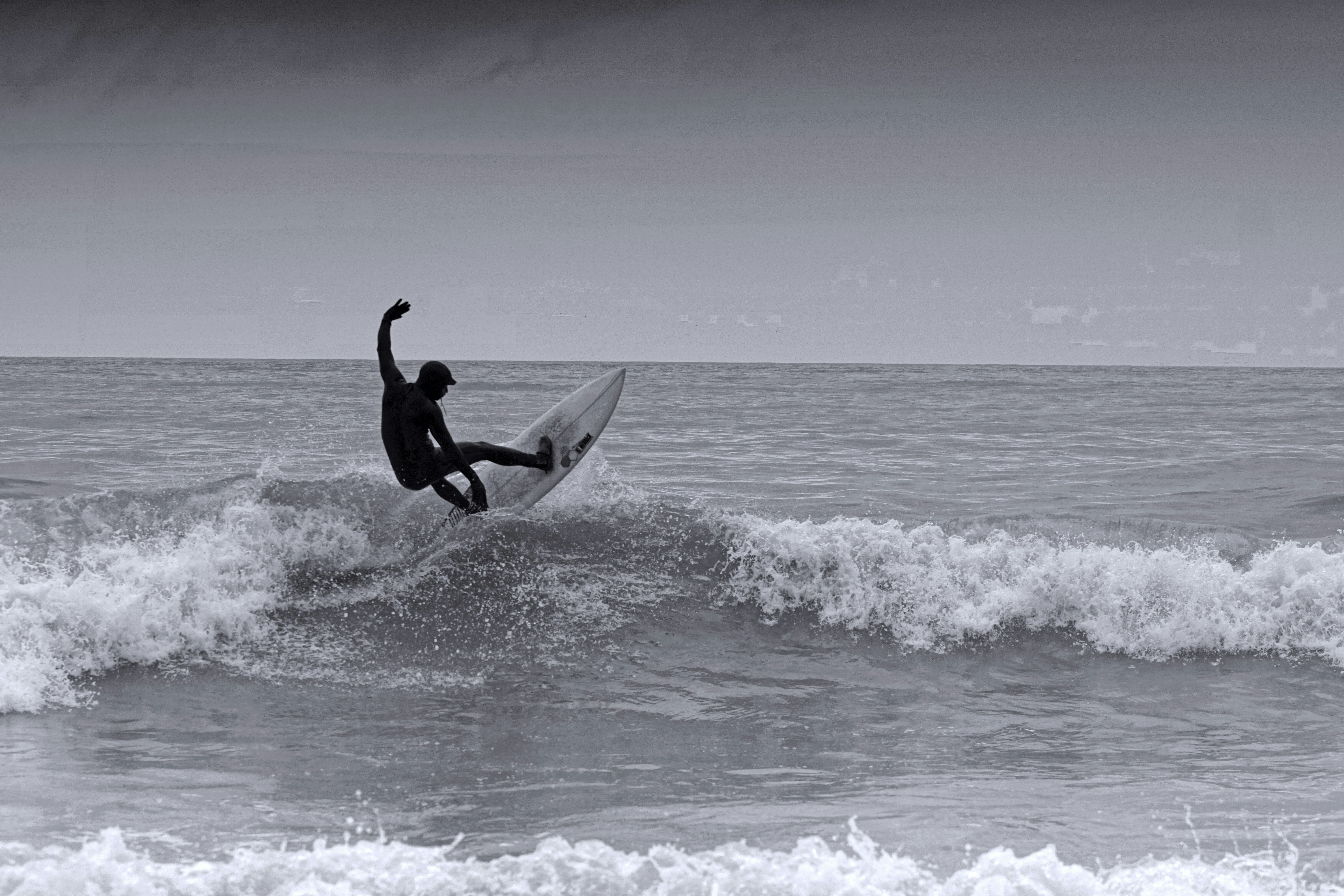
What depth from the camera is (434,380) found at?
786 cm

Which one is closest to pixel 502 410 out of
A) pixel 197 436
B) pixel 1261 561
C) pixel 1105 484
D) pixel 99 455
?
pixel 197 436

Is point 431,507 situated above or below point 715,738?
above

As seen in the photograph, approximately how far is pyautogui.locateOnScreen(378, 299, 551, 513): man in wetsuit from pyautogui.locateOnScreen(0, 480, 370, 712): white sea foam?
4.53 feet

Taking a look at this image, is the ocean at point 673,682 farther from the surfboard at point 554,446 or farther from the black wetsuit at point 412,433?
the black wetsuit at point 412,433

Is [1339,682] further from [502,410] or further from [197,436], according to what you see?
[502,410]

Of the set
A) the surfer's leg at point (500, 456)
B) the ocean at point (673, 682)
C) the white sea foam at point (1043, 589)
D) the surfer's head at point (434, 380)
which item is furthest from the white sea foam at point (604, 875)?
the surfer's leg at point (500, 456)

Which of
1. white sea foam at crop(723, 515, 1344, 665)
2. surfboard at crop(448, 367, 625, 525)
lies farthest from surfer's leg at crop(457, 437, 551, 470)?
white sea foam at crop(723, 515, 1344, 665)

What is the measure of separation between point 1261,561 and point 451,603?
258 inches

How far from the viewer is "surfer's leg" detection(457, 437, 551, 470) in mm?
8578

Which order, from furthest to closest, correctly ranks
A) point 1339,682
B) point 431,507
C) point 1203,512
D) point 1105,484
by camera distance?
1. point 1105,484
2. point 1203,512
3. point 431,507
4. point 1339,682

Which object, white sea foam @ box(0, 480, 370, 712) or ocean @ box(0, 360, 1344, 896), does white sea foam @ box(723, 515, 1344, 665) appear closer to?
ocean @ box(0, 360, 1344, 896)

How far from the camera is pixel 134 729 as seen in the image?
5699 millimetres

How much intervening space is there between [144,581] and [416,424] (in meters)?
2.24

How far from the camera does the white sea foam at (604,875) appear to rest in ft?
12.3
